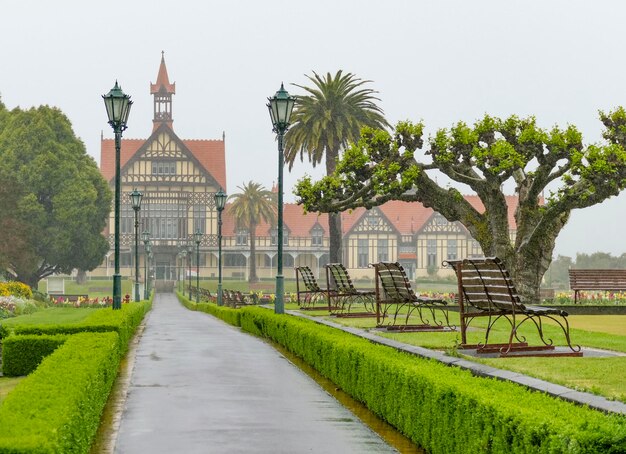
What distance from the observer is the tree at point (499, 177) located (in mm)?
31484

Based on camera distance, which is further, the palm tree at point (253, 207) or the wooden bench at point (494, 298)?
the palm tree at point (253, 207)

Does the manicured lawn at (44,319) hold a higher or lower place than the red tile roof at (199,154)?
lower

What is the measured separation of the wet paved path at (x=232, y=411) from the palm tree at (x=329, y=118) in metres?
36.2

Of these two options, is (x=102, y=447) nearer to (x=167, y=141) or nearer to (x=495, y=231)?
(x=495, y=231)

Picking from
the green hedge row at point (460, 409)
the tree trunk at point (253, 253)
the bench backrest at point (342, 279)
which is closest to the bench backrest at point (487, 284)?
the green hedge row at point (460, 409)

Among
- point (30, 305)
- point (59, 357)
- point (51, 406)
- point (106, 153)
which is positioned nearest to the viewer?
point (51, 406)

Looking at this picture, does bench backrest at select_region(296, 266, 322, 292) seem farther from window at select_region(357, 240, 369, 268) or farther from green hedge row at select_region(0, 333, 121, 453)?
window at select_region(357, 240, 369, 268)

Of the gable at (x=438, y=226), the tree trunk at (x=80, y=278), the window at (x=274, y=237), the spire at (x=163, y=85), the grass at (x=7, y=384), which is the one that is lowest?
the grass at (x=7, y=384)

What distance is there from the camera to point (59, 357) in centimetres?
990

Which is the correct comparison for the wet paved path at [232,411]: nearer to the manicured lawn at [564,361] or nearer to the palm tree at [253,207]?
the manicured lawn at [564,361]

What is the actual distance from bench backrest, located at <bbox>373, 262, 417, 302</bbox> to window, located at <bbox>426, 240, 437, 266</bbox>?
8848cm

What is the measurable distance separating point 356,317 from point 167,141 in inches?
3016

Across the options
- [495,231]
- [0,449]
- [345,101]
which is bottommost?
[0,449]

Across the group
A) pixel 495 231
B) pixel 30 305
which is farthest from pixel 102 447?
pixel 30 305
